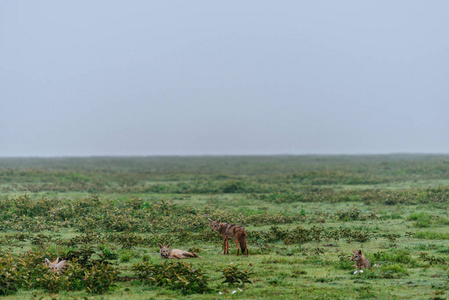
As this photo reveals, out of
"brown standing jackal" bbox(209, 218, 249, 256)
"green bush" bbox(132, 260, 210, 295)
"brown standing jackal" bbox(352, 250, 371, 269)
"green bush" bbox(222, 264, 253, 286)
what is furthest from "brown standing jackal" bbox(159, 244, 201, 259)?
"brown standing jackal" bbox(352, 250, 371, 269)

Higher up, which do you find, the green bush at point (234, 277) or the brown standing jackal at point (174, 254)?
the green bush at point (234, 277)

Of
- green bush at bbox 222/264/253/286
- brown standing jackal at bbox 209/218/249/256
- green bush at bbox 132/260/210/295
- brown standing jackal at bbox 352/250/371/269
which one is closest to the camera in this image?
green bush at bbox 132/260/210/295

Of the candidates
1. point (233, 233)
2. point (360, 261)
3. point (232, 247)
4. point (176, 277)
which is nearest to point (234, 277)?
point (176, 277)

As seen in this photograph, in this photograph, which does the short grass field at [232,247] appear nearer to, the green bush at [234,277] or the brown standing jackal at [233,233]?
the green bush at [234,277]

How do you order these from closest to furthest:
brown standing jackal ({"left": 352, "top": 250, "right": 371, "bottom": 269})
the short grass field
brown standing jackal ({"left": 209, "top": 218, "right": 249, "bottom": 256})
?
1. the short grass field
2. brown standing jackal ({"left": 352, "top": 250, "right": 371, "bottom": 269})
3. brown standing jackal ({"left": 209, "top": 218, "right": 249, "bottom": 256})

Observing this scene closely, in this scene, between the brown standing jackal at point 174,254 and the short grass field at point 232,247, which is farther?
the brown standing jackal at point 174,254

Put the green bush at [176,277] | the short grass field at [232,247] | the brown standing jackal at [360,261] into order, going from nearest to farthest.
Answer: the green bush at [176,277], the short grass field at [232,247], the brown standing jackal at [360,261]

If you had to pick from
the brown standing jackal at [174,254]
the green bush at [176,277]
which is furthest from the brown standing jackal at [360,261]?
the brown standing jackal at [174,254]

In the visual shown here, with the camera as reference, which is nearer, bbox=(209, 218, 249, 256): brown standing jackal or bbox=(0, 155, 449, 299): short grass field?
bbox=(0, 155, 449, 299): short grass field

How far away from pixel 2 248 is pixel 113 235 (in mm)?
4395

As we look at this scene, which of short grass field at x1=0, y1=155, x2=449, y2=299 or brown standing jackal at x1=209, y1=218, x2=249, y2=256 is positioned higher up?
brown standing jackal at x1=209, y1=218, x2=249, y2=256

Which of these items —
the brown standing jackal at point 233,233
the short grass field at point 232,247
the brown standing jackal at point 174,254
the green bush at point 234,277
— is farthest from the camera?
the brown standing jackal at point 233,233

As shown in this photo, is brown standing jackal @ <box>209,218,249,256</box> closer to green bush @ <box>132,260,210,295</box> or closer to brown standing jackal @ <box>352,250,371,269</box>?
green bush @ <box>132,260,210,295</box>

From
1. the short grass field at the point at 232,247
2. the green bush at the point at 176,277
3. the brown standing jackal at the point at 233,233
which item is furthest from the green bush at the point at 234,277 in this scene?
the brown standing jackal at the point at 233,233
